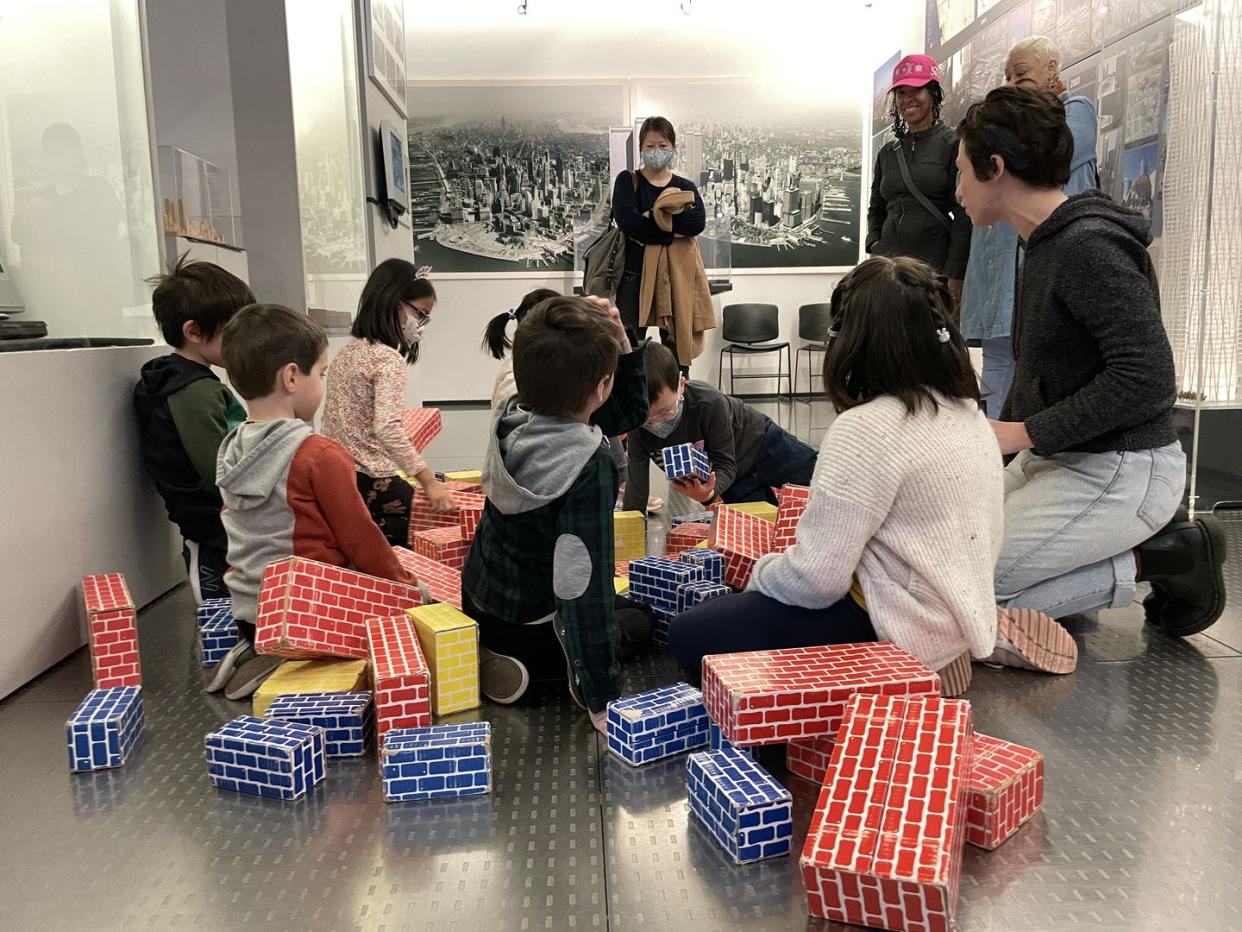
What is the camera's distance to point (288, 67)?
12.2 ft

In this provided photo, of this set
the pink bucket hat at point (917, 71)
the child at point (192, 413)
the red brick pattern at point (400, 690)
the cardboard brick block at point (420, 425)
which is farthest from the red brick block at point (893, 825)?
the pink bucket hat at point (917, 71)

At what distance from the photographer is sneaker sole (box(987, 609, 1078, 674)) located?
80.7 inches

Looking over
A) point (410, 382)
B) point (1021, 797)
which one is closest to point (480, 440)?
point (410, 382)

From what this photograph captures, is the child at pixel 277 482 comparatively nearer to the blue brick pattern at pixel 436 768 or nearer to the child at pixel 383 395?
the blue brick pattern at pixel 436 768

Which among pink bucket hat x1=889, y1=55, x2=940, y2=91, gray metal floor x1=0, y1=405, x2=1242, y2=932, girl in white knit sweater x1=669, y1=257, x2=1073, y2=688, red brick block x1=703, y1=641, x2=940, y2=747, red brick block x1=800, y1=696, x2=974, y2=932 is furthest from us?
pink bucket hat x1=889, y1=55, x2=940, y2=91

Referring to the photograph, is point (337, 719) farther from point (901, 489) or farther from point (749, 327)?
point (749, 327)

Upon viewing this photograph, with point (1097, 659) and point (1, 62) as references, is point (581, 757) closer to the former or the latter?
point (1097, 659)

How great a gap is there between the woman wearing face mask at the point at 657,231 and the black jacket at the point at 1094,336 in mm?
2304

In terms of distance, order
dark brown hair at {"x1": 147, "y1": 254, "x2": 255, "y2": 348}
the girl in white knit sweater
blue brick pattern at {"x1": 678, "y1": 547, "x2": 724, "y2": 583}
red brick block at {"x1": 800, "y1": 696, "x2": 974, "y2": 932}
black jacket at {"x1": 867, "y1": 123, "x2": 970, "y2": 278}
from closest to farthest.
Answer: red brick block at {"x1": 800, "y1": 696, "x2": 974, "y2": 932}
the girl in white knit sweater
blue brick pattern at {"x1": 678, "y1": 547, "x2": 724, "y2": 583}
dark brown hair at {"x1": 147, "y1": 254, "x2": 255, "y2": 348}
black jacket at {"x1": 867, "y1": 123, "x2": 970, "y2": 278}

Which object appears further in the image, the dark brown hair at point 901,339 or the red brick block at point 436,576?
the red brick block at point 436,576

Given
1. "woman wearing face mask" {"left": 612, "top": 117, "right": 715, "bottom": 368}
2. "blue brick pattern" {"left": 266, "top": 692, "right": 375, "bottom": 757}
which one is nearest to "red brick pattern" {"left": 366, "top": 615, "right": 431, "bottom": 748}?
"blue brick pattern" {"left": 266, "top": 692, "right": 375, "bottom": 757}

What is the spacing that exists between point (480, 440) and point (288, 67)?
2.69 m

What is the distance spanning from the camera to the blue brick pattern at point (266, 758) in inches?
61.6

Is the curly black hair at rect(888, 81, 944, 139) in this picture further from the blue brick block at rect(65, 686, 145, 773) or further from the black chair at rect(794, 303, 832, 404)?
the black chair at rect(794, 303, 832, 404)
